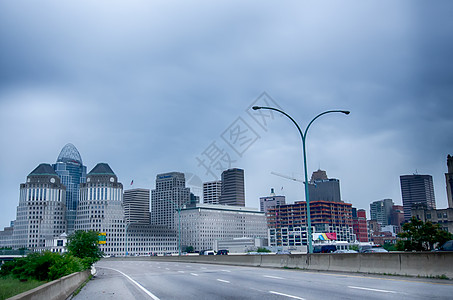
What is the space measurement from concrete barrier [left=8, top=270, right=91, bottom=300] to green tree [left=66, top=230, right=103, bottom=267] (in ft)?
58.6

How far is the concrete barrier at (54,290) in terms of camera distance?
10.8m

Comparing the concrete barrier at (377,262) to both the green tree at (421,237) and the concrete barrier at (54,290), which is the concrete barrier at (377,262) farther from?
the green tree at (421,237)

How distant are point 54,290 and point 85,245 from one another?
25297 millimetres

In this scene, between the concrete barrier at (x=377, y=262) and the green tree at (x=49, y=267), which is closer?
the concrete barrier at (x=377, y=262)

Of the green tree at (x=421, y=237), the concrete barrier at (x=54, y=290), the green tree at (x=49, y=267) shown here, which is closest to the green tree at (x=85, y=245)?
the green tree at (x=49, y=267)

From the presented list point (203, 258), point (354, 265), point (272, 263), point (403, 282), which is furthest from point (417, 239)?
point (403, 282)

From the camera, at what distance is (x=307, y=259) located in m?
29.6

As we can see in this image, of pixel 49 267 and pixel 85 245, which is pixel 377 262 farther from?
pixel 85 245

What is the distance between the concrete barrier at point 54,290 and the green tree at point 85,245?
704 inches

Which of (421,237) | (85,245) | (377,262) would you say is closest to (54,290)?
(377,262)

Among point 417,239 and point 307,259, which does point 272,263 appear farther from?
point 417,239

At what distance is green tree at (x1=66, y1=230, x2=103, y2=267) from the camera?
125ft

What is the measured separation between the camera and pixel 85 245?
38562 millimetres

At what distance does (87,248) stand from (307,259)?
65.9ft
